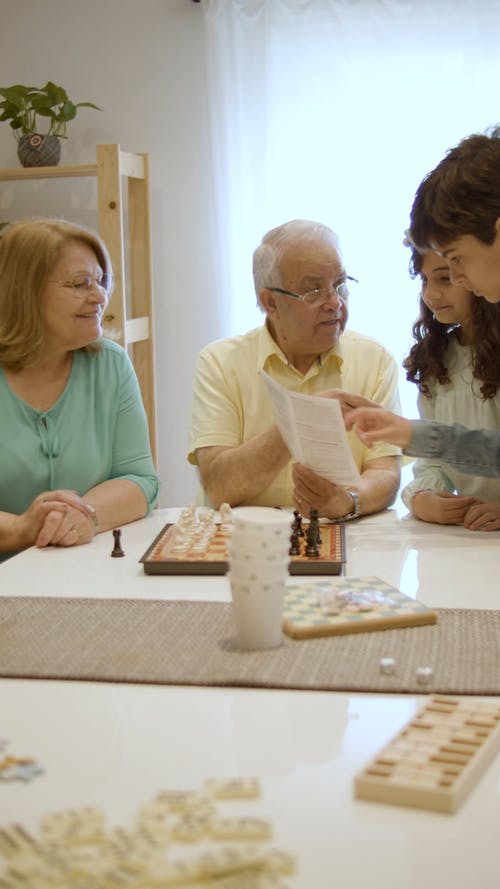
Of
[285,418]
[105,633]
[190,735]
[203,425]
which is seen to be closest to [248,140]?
[203,425]

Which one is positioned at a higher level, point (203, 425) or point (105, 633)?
point (203, 425)

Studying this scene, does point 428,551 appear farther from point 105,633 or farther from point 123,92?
point 123,92

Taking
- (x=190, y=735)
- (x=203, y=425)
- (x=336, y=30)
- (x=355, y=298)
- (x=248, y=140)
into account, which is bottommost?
(x=190, y=735)

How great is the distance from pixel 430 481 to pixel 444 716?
1.35 m

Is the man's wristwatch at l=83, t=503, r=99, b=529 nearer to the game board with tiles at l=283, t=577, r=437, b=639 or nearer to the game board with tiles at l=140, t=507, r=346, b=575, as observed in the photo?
the game board with tiles at l=140, t=507, r=346, b=575

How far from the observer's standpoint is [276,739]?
3.99ft

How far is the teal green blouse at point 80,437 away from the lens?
2.53 metres

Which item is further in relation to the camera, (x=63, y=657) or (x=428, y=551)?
(x=428, y=551)

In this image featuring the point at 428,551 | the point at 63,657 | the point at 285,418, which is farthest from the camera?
the point at 285,418

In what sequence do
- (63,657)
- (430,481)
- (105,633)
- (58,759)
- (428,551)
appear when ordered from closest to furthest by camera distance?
(58,759) < (63,657) < (105,633) < (428,551) < (430,481)

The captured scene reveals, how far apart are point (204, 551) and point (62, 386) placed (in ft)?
2.69

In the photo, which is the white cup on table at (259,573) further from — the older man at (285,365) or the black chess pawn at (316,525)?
the older man at (285,365)

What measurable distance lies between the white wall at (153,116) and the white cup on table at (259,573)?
3160 mm

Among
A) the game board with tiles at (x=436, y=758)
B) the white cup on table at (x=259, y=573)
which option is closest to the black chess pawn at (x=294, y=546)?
the white cup on table at (x=259, y=573)
